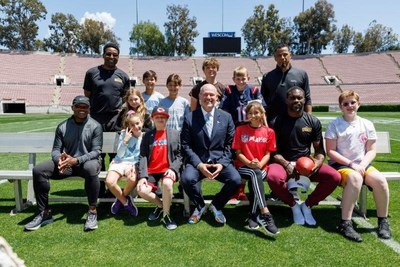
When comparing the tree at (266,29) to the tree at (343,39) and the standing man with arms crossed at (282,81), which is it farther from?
the standing man with arms crossed at (282,81)

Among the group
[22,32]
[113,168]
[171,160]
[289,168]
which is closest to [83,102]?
[113,168]

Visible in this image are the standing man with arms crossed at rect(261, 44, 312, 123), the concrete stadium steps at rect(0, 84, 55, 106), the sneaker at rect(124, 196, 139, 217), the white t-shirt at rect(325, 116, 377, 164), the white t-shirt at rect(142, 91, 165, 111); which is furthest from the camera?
the concrete stadium steps at rect(0, 84, 55, 106)

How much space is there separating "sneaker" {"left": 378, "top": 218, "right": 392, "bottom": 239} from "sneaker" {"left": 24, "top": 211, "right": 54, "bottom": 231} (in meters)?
3.78

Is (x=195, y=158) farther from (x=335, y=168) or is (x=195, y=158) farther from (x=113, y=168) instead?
(x=335, y=168)

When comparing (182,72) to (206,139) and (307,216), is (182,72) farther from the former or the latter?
(307,216)

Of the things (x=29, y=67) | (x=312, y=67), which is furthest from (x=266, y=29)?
(x=29, y=67)

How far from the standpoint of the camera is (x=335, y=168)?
421 cm

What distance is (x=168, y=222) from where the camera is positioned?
4.04 meters

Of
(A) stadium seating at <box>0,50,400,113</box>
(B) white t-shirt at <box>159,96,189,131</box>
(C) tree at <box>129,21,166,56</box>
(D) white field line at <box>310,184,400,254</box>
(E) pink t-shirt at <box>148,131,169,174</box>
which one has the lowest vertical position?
(D) white field line at <box>310,184,400,254</box>

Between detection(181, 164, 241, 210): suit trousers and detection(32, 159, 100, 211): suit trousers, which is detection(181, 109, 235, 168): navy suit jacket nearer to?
detection(181, 164, 241, 210): suit trousers

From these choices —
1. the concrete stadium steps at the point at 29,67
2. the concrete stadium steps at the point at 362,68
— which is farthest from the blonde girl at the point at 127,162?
the concrete stadium steps at the point at 362,68

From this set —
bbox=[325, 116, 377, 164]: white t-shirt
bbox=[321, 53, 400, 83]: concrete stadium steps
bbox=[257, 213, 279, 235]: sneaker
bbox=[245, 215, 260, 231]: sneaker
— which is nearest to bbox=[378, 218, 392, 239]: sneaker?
bbox=[325, 116, 377, 164]: white t-shirt

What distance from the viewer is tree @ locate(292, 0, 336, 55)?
6662cm

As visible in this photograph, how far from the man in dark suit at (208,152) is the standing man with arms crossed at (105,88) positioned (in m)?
1.32
